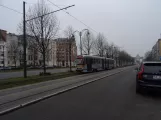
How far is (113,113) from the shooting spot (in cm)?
609

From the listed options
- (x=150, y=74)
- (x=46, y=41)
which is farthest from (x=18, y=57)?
(x=150, y=74)

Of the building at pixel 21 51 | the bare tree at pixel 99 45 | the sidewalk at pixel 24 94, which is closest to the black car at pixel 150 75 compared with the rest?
the sidewalk at pixel 24 94

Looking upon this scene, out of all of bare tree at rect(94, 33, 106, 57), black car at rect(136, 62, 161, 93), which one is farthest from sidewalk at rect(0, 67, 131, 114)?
bare tree at rect(94, 33, 106, 57)

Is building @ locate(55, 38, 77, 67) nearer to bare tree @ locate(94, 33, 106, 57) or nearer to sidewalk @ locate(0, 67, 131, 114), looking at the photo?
bare tree @ locate(94, 33, 106, 57)

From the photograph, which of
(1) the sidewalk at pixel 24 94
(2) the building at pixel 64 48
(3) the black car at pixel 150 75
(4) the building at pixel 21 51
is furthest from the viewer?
(4) the building at pixel 21 51

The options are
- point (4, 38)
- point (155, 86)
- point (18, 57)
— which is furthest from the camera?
point (4, 38)

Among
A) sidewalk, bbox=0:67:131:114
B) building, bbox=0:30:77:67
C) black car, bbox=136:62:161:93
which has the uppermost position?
building, bbox=0:30:77:67

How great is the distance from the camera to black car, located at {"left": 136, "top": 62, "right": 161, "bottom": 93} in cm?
899

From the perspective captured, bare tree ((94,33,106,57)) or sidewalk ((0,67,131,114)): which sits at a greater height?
bare tree ((94,33,106,57))

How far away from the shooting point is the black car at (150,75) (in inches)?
354

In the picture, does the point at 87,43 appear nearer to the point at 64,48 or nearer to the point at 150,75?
the point at 64,48

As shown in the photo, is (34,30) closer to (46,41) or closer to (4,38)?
(46,41)

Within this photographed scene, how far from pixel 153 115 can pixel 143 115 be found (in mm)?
322

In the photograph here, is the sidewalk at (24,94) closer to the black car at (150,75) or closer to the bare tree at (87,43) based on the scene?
the black car at (150,75)
